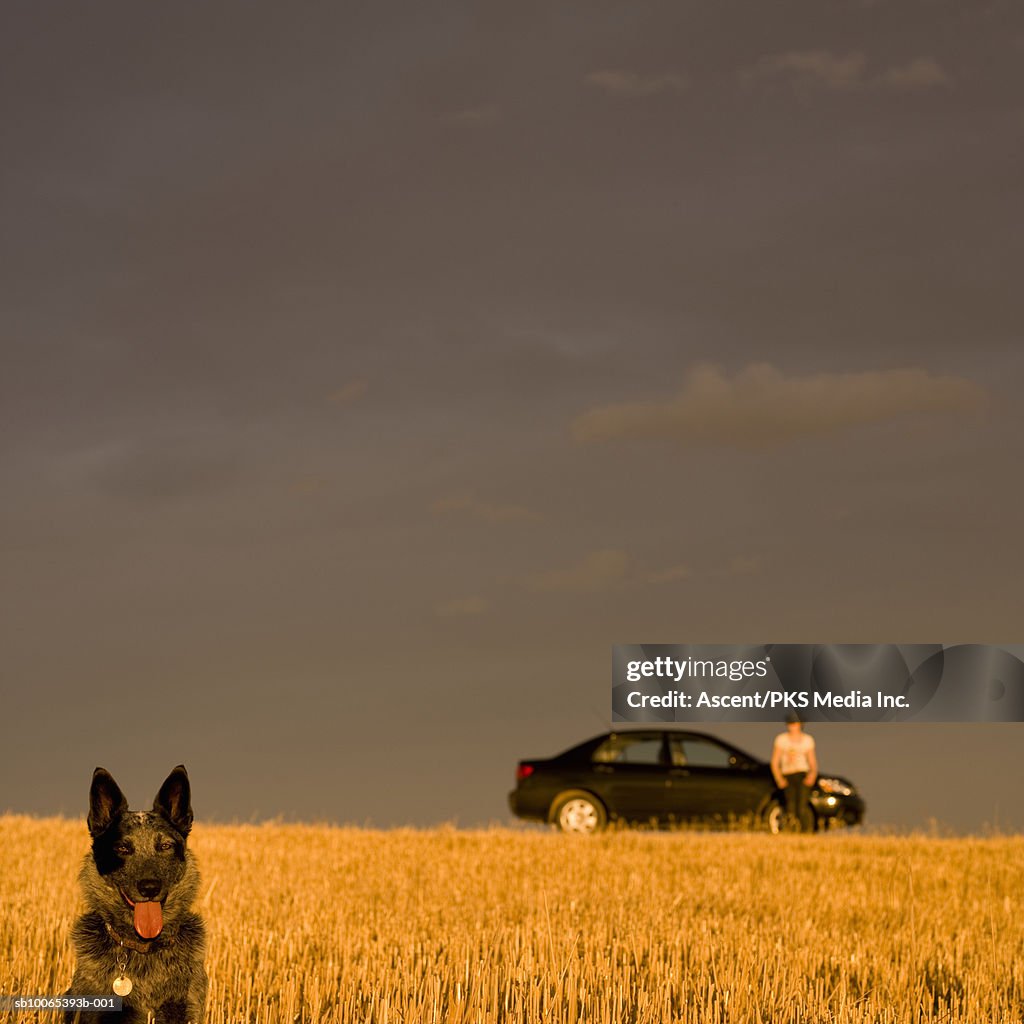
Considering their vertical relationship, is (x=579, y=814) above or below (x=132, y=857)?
above

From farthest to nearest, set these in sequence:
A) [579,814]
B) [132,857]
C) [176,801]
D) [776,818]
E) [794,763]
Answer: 1. [776,818]
2. [579,814]
3. [794,763]
4. [176,801]
5. [132,857]

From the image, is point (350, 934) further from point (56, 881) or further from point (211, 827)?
point (211, 827)

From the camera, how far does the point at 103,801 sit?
5168 mm

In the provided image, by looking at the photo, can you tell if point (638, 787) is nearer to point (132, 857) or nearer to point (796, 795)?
point (796, 795)

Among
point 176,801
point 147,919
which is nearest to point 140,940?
point 147,919

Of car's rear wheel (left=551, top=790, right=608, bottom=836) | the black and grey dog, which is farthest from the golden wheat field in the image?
car's rear wheel (left=551, top=790, right=608, bottom=836)

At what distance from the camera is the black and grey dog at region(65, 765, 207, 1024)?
516 centimetres

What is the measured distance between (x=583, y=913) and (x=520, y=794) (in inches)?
468

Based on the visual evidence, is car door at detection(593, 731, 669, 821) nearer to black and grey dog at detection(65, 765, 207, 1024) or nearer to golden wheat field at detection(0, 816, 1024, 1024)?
golden wheat field at detection(0, 816, 1024, 1024)

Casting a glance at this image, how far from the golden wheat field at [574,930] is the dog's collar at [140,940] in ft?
6.33

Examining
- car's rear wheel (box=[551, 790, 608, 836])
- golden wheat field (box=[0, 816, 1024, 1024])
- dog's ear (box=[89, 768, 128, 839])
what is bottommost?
golden wheat field (box=[0, 816, 1024, 1024])

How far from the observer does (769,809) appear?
24484mm

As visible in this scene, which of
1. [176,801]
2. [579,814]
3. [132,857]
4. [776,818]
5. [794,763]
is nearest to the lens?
[132,857]

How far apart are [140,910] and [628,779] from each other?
64.1 ft
